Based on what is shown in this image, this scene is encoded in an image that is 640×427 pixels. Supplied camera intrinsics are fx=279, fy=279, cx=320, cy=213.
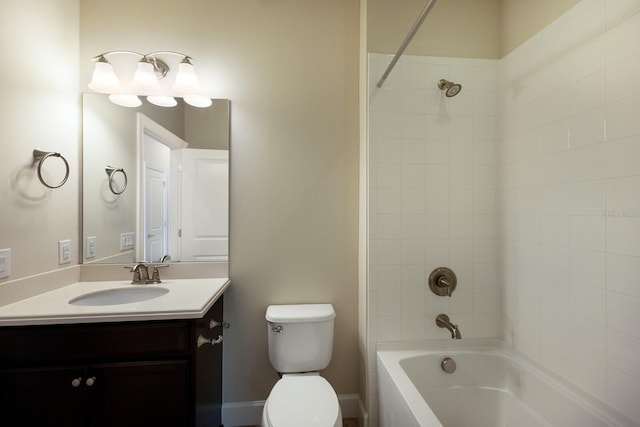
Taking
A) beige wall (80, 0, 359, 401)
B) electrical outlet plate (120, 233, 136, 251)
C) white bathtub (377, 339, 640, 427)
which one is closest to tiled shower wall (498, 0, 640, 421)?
white bathtub (377, 339, 640, 427)

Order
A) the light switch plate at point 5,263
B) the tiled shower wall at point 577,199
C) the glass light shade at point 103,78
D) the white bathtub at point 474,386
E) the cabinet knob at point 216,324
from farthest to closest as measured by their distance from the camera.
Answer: the glass light shade at point 103,78 < the cabinet knob at point 216,324 < the white bathtub at point 474,386 < the light switch plate at point 5,263 < the tiled shower wall at point 577,199

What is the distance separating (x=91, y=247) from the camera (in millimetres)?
1605

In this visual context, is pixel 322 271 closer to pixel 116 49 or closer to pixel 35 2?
pixel 116 49

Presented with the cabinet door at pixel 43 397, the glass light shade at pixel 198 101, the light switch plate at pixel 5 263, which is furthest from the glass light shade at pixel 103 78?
the cabinet door at pixel 43 397

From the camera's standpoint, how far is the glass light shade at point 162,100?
1.63 metres

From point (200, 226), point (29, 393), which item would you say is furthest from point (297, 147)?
point (29, 393)

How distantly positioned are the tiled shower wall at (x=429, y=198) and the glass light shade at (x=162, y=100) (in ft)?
3.83

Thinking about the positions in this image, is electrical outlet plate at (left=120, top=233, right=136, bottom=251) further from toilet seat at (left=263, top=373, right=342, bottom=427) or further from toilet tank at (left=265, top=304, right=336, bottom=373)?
toilet seat at (left=263, top=373, right=342, bottom=427)

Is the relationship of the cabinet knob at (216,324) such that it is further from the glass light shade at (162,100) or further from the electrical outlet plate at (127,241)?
the glass light shade at (162,100)

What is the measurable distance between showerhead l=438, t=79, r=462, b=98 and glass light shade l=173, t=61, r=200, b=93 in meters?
1.41

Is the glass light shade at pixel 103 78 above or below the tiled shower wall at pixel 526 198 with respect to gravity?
above

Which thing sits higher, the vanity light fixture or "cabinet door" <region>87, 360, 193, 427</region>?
the vanity light fixture

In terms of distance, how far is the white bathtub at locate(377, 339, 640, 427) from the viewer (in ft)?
4.17

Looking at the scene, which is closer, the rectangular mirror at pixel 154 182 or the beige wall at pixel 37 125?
the beige wall at pixel 37 125
